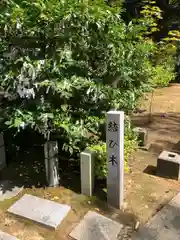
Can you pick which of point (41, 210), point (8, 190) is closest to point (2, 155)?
point (8, 190)

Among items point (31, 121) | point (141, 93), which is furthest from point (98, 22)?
point (141, 93)

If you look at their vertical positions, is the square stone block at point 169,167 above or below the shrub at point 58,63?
below

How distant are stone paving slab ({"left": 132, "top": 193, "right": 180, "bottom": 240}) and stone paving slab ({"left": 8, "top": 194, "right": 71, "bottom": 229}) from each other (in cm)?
87

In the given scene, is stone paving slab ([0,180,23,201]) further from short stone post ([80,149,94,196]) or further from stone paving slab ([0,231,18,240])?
short stone post ([80,149,94,196])

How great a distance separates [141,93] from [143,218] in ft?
7.43

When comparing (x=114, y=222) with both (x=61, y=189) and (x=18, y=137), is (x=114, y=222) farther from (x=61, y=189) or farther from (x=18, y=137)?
(x=18, y=137)

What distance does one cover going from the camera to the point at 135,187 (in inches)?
147

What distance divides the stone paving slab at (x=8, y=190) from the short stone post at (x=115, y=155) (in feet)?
4.08

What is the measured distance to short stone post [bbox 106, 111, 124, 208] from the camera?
9.61 ft

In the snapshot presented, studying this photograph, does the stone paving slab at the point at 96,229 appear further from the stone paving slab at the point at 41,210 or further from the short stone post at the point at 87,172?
the short stone post at the point at 87,172

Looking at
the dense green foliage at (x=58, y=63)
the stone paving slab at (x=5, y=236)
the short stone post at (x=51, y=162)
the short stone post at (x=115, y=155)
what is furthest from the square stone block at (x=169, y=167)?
the stone paving slab at (x=5, y=236)

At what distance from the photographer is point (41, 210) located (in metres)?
3.13

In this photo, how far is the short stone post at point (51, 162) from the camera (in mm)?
3455

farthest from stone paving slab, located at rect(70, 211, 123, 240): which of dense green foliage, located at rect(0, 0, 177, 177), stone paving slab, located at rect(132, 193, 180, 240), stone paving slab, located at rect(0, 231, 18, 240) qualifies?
dense green foliage, located at rect(0, 0, 177, 177)
